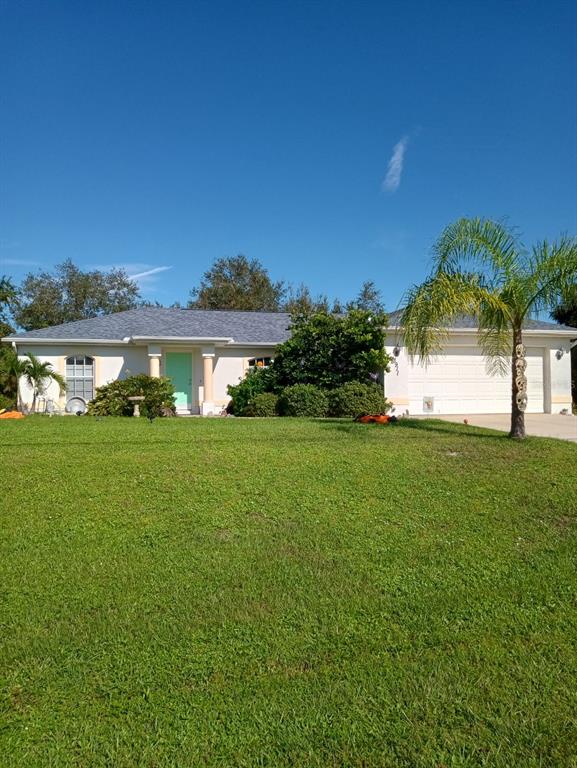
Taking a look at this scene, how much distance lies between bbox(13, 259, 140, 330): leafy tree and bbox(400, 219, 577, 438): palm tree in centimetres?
3350

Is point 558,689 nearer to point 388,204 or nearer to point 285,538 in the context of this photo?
point 285,538

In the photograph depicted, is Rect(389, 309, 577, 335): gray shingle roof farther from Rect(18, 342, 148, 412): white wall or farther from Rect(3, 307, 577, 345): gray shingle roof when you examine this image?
Rect(18, 342, 148, 412): white wall

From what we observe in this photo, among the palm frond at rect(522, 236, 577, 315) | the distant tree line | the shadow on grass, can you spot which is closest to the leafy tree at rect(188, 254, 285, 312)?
the distant tree line

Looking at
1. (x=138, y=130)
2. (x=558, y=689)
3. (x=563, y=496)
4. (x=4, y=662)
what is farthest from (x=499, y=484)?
(x=138, y=130)

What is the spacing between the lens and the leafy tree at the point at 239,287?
1549 inches

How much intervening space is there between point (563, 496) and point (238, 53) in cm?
1143

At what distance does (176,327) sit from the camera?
62.1ft

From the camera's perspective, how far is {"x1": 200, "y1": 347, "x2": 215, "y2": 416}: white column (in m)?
17.9

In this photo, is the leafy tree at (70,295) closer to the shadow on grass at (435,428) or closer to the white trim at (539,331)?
the white trim at (539,331)

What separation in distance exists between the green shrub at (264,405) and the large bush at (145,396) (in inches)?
102

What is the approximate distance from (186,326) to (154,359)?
2.23 m

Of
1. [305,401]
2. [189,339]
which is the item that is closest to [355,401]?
[305,401]

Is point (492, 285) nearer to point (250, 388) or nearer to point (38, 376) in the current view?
point (250, 388)

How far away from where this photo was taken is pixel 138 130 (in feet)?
46.9
